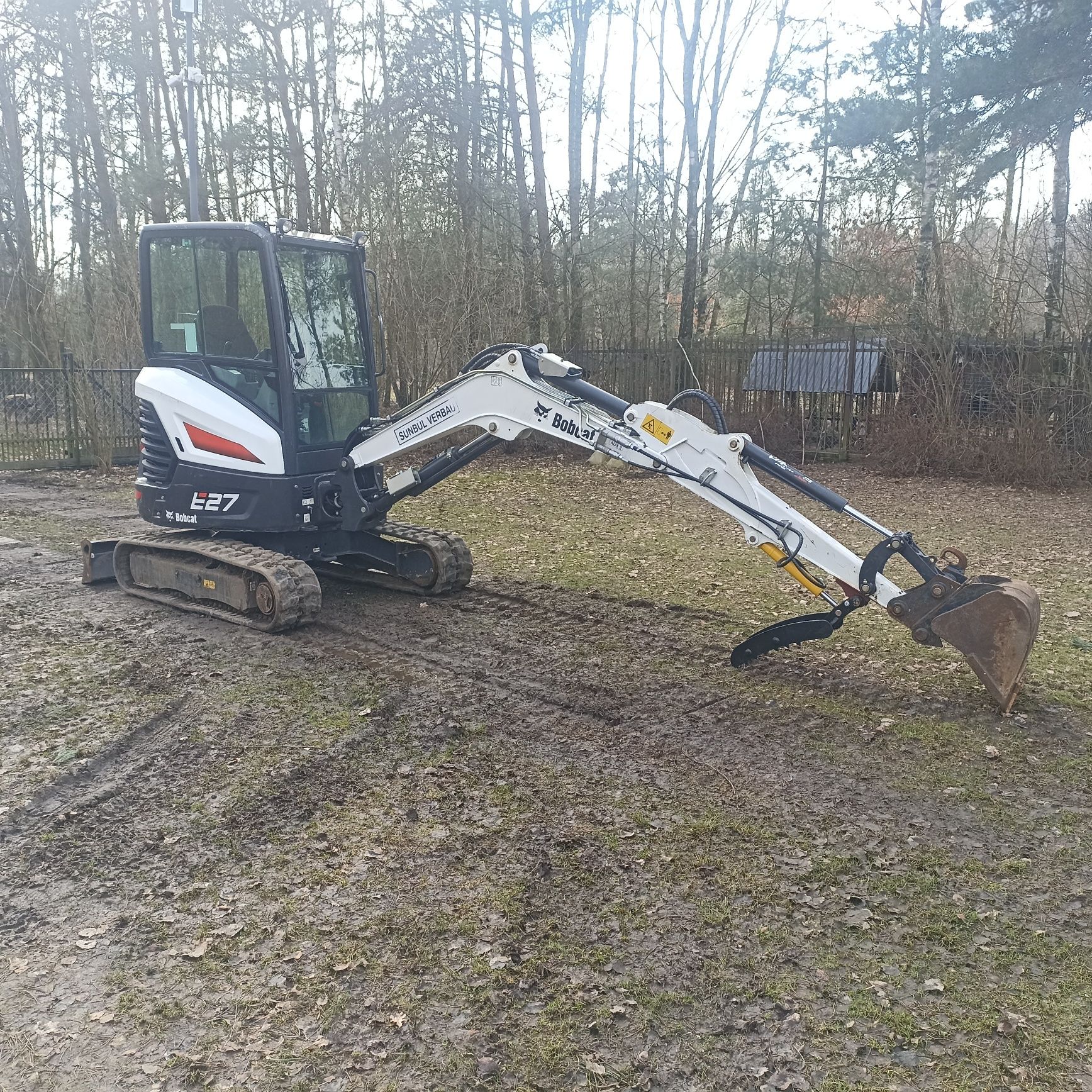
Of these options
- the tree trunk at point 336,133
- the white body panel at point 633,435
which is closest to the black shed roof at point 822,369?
the tree trunk at point 336,133

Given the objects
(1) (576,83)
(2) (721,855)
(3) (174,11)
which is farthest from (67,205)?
(2) (721,855)

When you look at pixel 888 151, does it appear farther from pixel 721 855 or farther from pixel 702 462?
pixel 721 855

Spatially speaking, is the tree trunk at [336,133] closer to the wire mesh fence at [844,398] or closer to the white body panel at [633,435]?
the wire mesh fence at [844,398]

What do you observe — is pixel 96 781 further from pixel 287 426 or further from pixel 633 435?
pixel 633 435

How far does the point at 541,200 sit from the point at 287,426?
43.5 ft

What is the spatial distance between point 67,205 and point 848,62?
2342 centimetres

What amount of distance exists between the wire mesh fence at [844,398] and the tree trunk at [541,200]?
38.5 inches

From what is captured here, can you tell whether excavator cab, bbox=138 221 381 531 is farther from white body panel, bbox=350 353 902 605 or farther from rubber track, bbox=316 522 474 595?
rubber track, bbox=316 522 474 595

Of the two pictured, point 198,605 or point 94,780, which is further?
point 198,605

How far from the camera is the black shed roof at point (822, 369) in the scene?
1661 centimetres

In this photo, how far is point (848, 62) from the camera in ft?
65.4

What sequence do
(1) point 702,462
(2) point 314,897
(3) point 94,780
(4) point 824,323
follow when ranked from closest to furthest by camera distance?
(2) point 314,897 → (3) point 94,780 → (1) point 702,462 → (4) point 824,323

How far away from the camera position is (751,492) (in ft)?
18.6

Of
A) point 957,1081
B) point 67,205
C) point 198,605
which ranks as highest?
point 67,205
